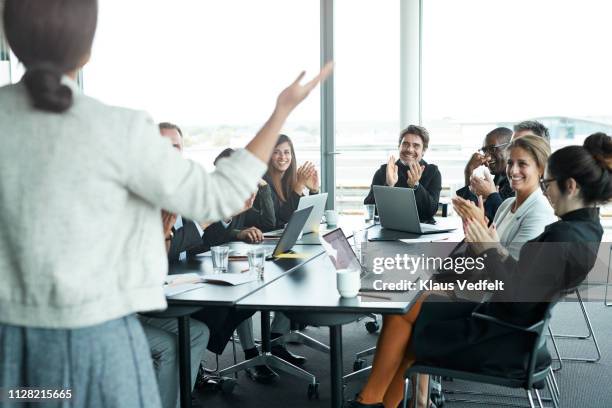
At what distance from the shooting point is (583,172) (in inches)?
107

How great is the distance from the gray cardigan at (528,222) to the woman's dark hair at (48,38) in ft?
7.31

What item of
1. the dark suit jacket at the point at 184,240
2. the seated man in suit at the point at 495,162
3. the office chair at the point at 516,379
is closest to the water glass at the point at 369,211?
the seated man in suit at the point at 495,162

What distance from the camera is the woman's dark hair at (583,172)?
8.90 feet

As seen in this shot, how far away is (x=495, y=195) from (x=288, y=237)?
150 cm

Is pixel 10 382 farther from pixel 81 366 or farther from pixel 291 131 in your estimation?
pixel 291 131

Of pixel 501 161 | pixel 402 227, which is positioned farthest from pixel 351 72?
pixel 402 227

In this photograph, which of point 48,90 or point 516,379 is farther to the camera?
point 516,379

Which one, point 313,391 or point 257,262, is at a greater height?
point 257,262

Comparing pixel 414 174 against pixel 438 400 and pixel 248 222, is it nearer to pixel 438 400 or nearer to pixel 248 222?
pixel 248 222

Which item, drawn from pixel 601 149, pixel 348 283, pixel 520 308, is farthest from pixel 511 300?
pixel 601 149

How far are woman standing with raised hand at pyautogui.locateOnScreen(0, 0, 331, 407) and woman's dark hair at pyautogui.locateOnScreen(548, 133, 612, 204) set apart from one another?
174cm

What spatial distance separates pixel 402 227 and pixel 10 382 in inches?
116

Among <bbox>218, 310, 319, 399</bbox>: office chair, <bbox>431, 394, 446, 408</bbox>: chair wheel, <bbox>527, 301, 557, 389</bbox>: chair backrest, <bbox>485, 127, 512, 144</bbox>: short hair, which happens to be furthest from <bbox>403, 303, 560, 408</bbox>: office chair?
<bbox>485, 127, 512, 144</bbox>: short hair

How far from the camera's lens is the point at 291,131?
259 inches
